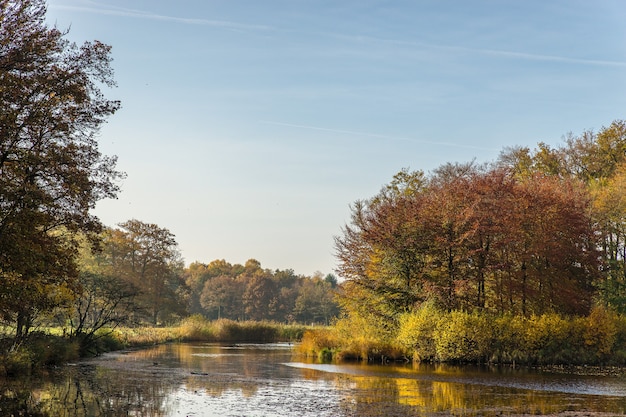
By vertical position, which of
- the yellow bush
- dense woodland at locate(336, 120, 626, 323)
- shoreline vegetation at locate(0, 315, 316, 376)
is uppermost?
dense woodland at locate(336, 120, 626, 323)

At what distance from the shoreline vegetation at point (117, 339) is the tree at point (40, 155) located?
6.83 feet

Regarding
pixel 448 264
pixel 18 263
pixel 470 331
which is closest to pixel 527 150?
pixel 448 264

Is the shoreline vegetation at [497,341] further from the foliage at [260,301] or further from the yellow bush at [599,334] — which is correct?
the foliage at [260,301]

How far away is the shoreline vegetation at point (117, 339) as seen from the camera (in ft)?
84.0

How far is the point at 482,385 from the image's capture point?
24.5m

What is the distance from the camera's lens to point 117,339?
46.7 meters

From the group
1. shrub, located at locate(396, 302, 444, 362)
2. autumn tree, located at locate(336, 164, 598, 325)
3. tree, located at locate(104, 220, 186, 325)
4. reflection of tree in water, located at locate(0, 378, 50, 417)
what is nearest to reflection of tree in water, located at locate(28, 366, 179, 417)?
reflection of tree in water, located at locate(0, 378, 50, 417)

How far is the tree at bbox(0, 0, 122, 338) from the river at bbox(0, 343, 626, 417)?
398 centimetres

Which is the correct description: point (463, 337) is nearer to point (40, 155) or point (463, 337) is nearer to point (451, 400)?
point (451, 400)

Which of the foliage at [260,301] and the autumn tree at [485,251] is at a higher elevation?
the autumn tree at [485,251]

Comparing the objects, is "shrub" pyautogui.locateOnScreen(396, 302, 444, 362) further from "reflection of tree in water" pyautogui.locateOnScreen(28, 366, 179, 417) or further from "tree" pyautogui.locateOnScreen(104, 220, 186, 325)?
"tree" pyautogui.locateOnScreen(104, 220, 186, 325)

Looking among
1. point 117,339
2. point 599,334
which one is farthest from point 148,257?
point 599,334

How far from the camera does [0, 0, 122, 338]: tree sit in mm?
21188

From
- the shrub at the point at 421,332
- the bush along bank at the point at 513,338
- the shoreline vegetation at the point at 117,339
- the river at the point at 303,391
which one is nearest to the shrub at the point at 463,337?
the bush along bank at the point at 513,338
